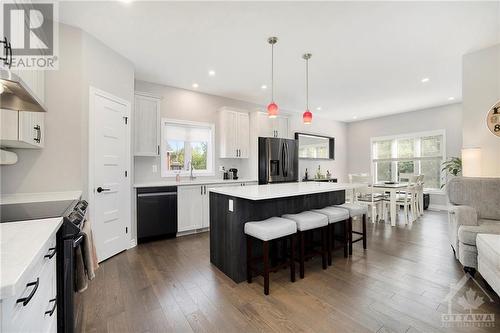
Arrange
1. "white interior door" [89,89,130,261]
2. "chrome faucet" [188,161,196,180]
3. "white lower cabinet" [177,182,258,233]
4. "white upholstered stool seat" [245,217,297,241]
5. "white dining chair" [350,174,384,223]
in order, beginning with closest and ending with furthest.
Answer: "white upholstered stool seat" [245,217,297,241] < "white interior door" [89,89,130,261] < "white lower cabinet" [177,182,258,233] < "chrome faucet" [188,161,196,180] < "white dining chair" [350,174,384,223]

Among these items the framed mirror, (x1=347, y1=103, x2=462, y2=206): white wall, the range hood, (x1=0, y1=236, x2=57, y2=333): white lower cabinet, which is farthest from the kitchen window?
(x1=347, y1=103, x2=462, y2=206): white wall

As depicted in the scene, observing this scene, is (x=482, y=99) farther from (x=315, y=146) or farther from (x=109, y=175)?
(x=109, y=175)

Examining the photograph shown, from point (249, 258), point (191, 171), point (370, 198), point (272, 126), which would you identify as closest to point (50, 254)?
point (249, 258)

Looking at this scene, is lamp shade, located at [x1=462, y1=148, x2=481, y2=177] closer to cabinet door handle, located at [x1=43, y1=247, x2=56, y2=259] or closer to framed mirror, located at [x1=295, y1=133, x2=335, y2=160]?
framed mirror, located at [x1=295, y1=133, x2=335, y2=160]

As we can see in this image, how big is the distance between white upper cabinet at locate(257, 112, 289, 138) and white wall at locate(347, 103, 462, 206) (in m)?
3.41

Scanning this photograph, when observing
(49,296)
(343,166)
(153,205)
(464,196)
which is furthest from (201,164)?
(343,166)

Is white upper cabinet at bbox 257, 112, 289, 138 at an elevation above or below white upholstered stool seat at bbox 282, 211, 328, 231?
above

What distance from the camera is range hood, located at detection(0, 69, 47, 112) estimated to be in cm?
131

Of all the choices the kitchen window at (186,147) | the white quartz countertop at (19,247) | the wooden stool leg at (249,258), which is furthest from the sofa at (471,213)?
the kitchen window at (186,147)

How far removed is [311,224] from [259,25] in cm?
231

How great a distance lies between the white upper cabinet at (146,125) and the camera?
12.3 feet

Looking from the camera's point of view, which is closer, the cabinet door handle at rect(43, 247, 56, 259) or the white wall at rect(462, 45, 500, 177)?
the cabinet door handle at rect(43, 247, 56, 259)

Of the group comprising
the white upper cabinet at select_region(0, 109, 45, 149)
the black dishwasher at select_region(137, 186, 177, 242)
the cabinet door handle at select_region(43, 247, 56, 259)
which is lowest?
the black dishwasher at select_region(137, 186, 177, 242)

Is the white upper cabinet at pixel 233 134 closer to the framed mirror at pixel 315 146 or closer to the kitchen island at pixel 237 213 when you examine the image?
the framed mirror at pixel 315 146
